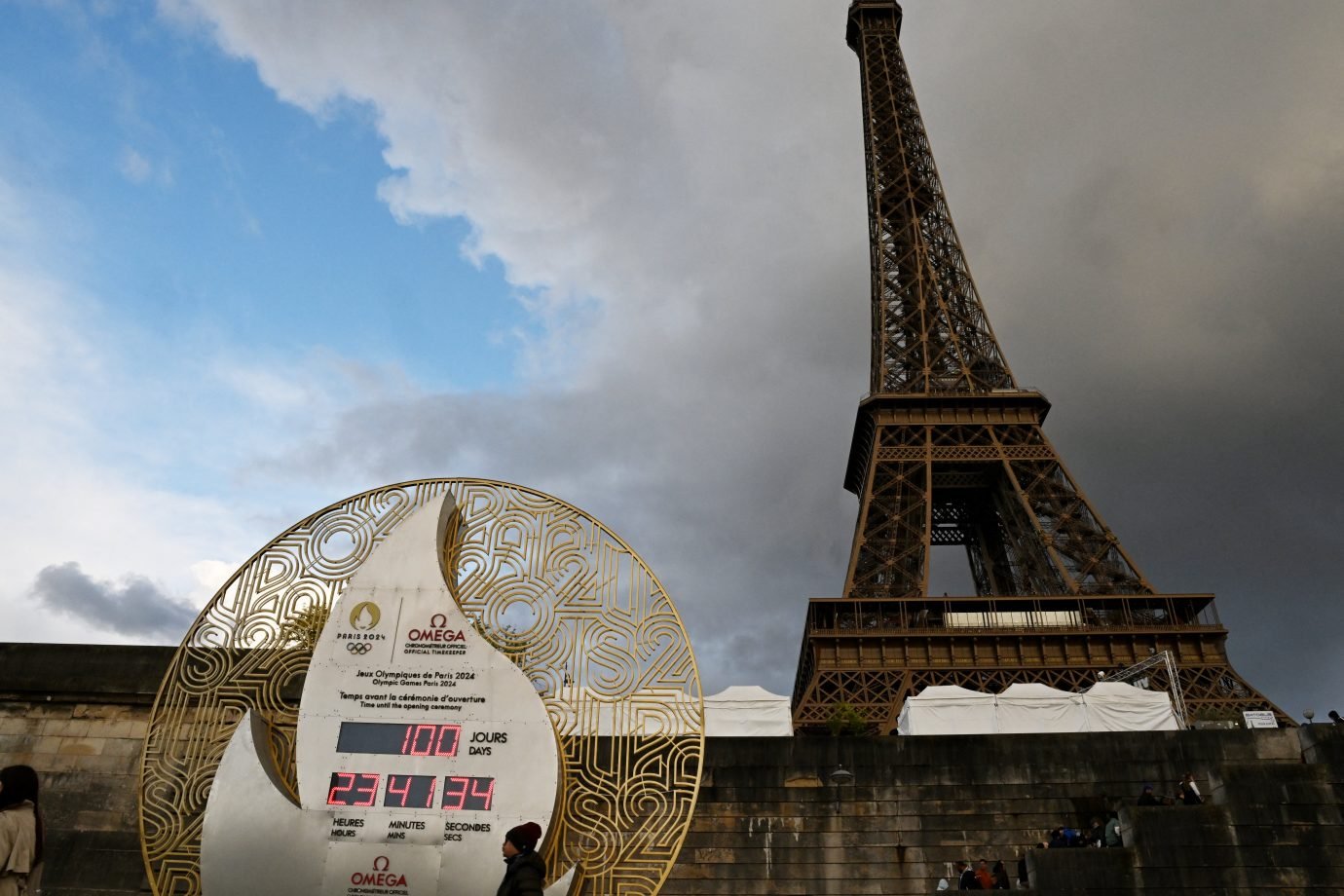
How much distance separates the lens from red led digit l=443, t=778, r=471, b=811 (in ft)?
23.8

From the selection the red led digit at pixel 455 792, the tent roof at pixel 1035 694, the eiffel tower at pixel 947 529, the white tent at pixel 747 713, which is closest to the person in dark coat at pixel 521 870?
the red led digit at pixel 455 792

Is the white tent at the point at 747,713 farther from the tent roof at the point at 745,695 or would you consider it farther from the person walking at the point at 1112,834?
the person walking at the point at 1112,834

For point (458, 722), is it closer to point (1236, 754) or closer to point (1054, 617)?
point (1236, 754)

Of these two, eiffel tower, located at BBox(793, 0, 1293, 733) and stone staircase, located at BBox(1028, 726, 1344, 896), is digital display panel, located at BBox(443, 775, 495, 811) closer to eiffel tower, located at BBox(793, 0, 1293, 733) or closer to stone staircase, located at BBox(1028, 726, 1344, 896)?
stone staircase, located at BBox(1028, 726, 1344, 896)

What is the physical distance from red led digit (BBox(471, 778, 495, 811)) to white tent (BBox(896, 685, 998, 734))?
9.99 metres

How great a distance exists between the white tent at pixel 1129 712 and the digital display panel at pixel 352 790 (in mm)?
13343

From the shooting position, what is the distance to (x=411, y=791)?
730 centimetres

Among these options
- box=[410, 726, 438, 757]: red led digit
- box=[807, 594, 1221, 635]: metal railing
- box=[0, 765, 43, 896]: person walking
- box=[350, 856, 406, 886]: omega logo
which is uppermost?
box=[807, 594, 1221, 635]: metal railing

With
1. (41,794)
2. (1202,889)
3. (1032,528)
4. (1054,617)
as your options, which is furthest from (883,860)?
(1032,528)

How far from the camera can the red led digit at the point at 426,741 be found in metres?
7.46

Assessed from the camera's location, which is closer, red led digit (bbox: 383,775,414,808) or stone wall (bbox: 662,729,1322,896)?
red led digit (bbox: 383,775,414,808)

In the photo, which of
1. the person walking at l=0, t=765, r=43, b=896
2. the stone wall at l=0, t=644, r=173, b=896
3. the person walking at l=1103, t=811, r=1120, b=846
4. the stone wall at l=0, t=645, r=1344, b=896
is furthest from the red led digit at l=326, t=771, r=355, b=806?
the person walking at l=1103, t=811, r=1120, b=846

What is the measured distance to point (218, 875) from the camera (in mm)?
7133

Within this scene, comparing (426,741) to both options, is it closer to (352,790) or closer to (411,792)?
(411,792)
